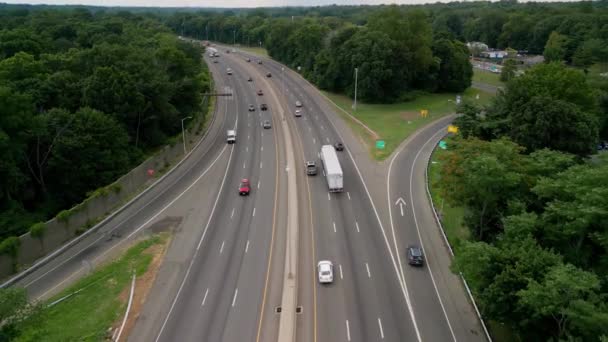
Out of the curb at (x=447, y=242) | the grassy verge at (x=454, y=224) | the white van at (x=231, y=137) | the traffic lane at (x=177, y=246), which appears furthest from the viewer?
the white van at (x=231, y=137)

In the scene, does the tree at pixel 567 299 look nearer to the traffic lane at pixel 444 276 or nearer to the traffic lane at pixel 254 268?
the traffic lane at pixel 444 276

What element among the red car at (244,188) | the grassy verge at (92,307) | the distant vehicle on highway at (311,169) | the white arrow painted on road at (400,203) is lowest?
the grassy verge at (92,307)

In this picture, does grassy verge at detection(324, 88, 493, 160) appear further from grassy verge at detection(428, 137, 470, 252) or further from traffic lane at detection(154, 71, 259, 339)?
traffic lane at detection(154, 71, 259, 339)

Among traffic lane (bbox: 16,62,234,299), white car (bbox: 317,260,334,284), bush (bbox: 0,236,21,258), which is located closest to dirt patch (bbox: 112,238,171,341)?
traffic lane (bbox: 16,62,234,299)

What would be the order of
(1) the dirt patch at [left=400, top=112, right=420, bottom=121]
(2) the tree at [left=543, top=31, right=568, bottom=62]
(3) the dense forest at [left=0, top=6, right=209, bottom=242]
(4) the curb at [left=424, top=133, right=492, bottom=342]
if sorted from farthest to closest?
(2) the tree at [left=543, top=31, right=568, bottom=62] < (1) the dirt patch at [left=400, top=112, right=420, bottom=121] < (3) the dense forest at [left=0, top=6, right=209, bottom=242] < (4) the curb at [left=424, top=133, right=492, bottom=342]

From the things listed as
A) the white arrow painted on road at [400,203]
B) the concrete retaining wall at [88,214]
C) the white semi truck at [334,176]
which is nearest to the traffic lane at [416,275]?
the white arrow painted on road at [400,203]

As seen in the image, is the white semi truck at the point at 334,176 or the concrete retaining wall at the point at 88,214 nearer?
the concrete retaining wall at the point at 88,214

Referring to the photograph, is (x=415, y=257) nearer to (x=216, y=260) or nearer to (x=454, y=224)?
(x=454, y=224)
